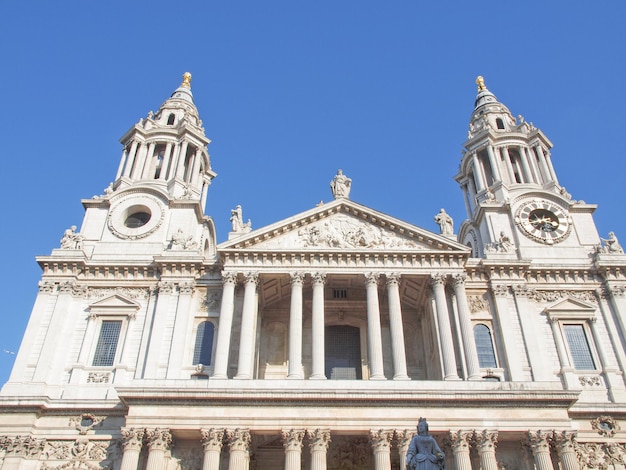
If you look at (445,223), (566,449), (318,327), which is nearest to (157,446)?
(318,327)

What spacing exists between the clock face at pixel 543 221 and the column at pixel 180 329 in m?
19.3

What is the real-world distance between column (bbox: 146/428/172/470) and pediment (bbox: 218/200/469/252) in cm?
954

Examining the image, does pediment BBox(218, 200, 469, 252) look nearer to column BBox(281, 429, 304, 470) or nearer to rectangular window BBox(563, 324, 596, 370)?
rectangular window BBox(563, 324, 596, 370)

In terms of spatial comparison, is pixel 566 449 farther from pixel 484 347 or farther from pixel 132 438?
pixel 132 438

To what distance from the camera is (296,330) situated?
92.9ft

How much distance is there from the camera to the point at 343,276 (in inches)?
1189

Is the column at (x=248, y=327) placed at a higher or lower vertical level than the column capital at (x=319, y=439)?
higher

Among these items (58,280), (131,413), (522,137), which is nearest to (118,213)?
(58,280)

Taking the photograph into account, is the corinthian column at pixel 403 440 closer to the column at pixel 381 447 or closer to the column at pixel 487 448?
the column at pixel 381 447

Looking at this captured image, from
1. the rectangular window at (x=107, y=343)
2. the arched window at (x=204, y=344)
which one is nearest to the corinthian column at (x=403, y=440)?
the arched window at (x=204, y=344)

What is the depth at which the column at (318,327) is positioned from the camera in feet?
88.6

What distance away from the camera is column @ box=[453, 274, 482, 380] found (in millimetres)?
27500

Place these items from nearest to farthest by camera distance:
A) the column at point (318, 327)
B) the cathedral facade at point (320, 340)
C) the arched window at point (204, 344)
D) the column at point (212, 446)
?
the column at point (212, 446) < the cathedral facade at point (320, 340) < the column at point (318, 327) < the arched window at point (204, 344)

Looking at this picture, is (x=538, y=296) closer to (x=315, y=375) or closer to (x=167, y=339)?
(x=315, y=375)
